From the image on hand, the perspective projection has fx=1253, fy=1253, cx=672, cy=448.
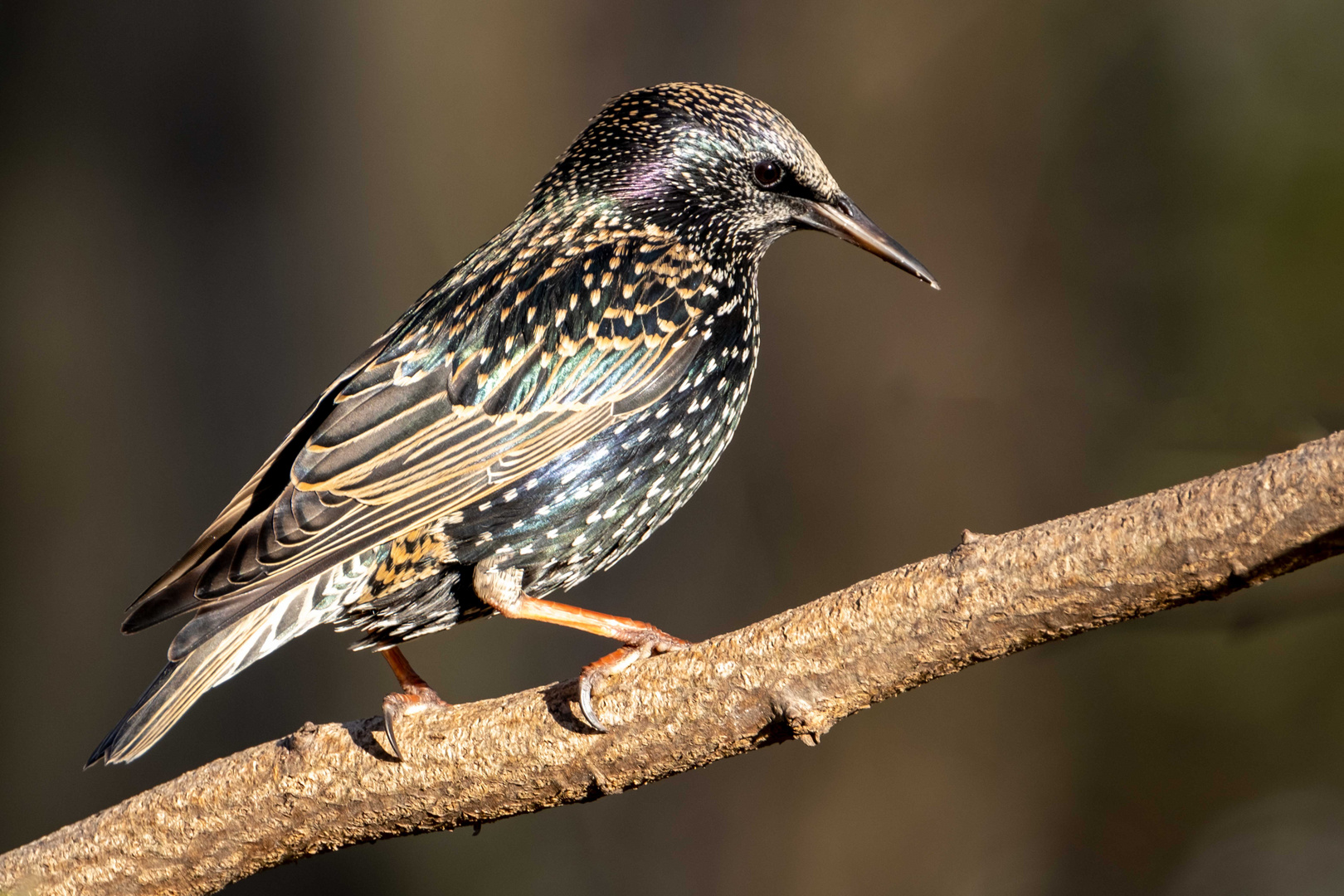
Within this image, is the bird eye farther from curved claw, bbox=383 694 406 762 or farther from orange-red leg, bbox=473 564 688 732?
curved claw, bbox=383 694 406 762

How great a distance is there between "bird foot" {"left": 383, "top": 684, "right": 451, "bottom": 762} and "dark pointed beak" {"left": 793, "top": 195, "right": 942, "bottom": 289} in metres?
1.49

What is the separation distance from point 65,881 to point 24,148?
4627 millimetres

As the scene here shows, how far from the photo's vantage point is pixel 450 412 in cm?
276

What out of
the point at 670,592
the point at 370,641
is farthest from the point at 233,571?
the point at 670,592

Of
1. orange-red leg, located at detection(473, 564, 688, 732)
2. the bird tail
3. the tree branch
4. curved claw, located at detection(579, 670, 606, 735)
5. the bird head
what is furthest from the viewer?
the bird head

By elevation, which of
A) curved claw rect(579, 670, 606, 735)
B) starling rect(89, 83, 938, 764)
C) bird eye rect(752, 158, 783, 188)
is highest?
bird eye rect(752, 158, 783, 188)

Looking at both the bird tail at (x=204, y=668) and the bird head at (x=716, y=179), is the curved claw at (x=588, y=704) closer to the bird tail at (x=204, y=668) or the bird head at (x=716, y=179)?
the bird tail at (x=204, y=668)

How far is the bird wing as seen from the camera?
2557 millimetres

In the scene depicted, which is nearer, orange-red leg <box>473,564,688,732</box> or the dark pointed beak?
orange-red leg <box>473,564,688,732</box>

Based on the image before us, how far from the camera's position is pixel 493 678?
610 centimetres

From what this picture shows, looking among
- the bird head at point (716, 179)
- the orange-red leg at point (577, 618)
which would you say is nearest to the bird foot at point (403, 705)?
the orange-red leg at point (577, 618)

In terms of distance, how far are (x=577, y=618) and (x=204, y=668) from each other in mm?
785

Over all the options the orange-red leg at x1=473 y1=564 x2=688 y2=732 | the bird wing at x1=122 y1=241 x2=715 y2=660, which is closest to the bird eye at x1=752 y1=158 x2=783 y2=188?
the bird wing at x1=122 y1=241 x2=715 y2=660

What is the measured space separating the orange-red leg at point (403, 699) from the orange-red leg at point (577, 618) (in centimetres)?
26
